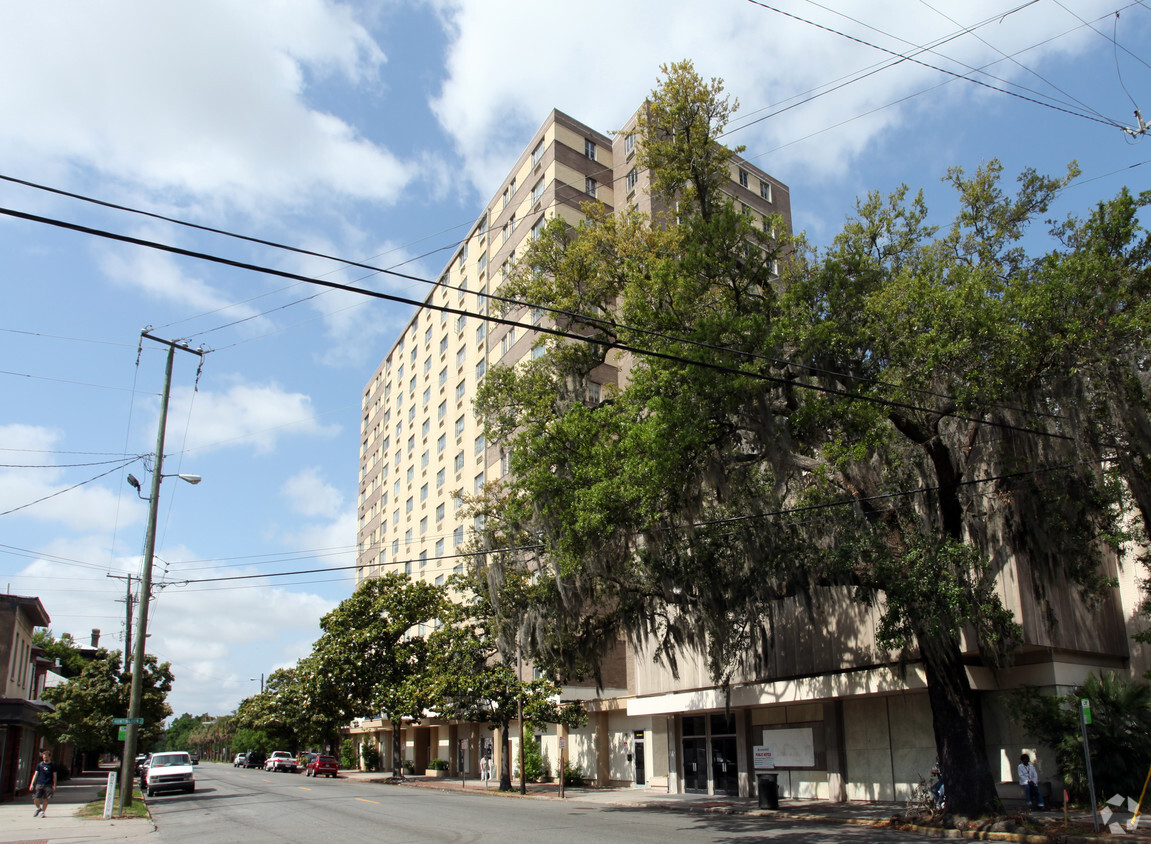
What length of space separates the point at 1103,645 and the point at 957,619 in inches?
469

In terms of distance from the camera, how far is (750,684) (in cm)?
2588

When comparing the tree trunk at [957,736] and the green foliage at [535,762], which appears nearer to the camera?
the tree trunk at [957,736]

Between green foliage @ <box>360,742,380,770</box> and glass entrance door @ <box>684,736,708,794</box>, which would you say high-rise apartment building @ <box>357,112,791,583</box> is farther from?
green foliage @ <box>360,742,380,770</box>

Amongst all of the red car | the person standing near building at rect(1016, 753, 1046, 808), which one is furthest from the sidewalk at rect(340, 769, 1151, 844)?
the red car

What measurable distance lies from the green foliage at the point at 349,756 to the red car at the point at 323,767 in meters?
16.9

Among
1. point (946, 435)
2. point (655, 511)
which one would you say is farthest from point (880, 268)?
point (655, 511)

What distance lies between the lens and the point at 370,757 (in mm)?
61312

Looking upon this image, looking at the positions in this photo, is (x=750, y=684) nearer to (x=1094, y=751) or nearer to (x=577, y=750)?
(x=1094, y=751)

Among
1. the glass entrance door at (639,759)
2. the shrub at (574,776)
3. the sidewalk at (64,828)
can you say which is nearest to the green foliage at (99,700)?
the sidewalk at (64,828)

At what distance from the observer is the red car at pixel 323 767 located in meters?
52.7

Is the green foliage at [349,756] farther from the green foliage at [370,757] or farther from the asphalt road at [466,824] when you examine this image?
the asphalt road at [466,824]

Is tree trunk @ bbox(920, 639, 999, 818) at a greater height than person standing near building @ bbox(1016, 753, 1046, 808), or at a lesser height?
greater

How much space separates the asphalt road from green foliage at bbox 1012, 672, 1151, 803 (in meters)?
5.75

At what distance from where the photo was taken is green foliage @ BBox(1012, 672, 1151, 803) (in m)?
18.7
